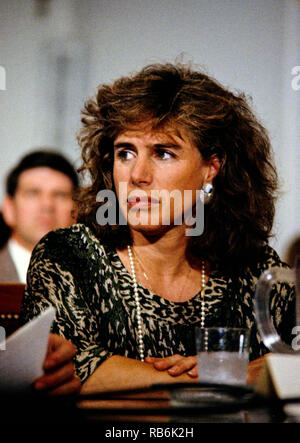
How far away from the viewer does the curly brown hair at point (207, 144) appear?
5.50ft

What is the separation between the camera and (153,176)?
159 centimetres

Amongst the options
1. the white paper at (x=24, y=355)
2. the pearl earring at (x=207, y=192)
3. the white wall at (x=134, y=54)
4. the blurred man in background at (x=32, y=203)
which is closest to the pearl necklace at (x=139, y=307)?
the pearl earring at (x=207, y=192)

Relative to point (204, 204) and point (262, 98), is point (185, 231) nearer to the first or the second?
point (204, 204)

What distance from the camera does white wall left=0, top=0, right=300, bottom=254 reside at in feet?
9.85

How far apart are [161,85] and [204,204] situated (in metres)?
0.37

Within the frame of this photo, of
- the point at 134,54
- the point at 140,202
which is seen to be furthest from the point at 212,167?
the point at 134,54

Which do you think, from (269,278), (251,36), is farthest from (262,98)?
(269,278)

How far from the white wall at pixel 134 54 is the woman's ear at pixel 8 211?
0.24 ft

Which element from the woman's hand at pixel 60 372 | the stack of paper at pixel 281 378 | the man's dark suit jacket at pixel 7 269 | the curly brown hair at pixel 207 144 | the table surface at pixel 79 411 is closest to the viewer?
A: the table surface at pixel 79 411

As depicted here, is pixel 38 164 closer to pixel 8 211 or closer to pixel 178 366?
pixel 8 211

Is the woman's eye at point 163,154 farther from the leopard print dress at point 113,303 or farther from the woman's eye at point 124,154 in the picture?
the leopard print dress at point 113,303

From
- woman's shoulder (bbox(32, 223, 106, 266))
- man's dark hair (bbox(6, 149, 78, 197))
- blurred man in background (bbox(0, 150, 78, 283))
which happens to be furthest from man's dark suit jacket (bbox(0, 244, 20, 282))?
woman's shoulder (bbox(32, 223, 106, 266))

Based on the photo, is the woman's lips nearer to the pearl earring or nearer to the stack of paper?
the pearl earring

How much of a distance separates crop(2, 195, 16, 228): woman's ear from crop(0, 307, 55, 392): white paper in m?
2.62
